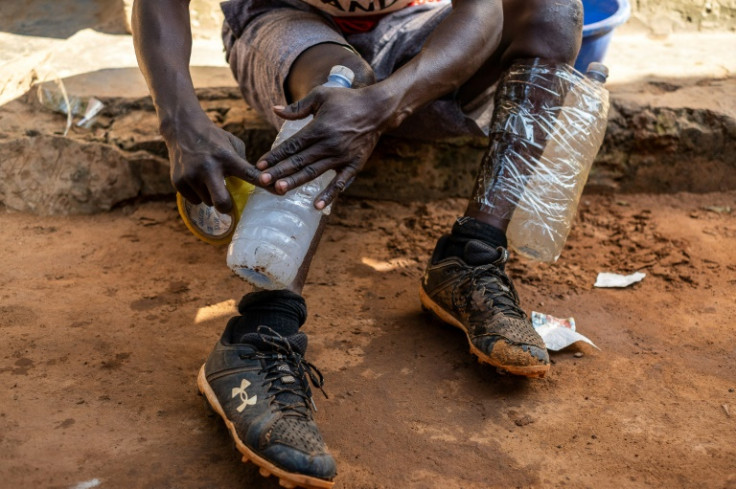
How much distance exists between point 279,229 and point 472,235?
64 cm

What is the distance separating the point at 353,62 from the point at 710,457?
1.29 m

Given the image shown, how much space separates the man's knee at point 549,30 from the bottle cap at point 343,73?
0.63 m

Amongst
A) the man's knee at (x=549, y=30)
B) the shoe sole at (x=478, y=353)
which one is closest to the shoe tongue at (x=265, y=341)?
the shoe sole at (x=478, y=353)

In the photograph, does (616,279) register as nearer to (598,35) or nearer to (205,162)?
(598,35)

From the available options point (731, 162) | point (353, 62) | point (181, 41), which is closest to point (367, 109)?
point (353, 62)

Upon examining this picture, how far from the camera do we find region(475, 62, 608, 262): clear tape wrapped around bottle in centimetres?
216

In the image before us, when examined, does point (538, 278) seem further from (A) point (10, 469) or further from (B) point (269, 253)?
(A) point (10, 469)

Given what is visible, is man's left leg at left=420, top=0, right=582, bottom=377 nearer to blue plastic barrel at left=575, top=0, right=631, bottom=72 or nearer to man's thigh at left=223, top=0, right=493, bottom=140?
man's thigh at left=223, top=0, right=493, bottom=140

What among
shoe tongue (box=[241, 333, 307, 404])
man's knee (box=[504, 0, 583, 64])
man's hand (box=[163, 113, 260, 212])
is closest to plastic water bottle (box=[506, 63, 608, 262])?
man's knee (box=[504, 0, 583, 64])

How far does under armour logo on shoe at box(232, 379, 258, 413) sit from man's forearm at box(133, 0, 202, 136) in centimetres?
62

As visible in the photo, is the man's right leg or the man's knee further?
the man's knee

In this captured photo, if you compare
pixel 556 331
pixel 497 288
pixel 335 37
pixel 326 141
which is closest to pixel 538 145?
pixel 497 288

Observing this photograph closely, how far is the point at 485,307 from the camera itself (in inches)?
79.4

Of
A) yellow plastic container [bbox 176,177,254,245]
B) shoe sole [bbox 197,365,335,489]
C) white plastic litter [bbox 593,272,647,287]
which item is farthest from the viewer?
white plastic litter [bbox 593,272,647,287]
